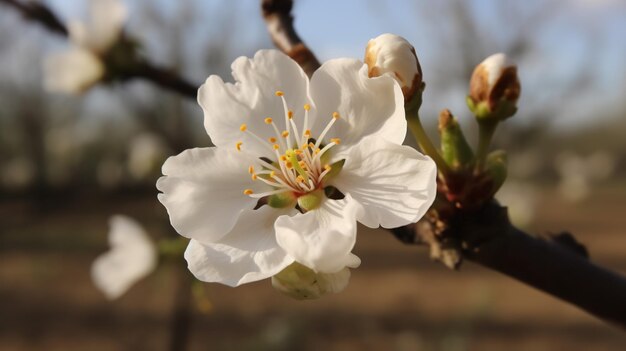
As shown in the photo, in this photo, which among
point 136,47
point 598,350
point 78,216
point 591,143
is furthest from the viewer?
point 591,143

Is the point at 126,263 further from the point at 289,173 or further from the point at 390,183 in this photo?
the point at 390,183

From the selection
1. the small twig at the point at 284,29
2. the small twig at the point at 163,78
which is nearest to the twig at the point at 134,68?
the small twig at the point at 163,78

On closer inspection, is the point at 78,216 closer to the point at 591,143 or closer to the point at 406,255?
the point at 406,255

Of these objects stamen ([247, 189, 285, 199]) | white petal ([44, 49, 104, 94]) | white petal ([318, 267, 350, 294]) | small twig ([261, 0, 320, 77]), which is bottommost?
white petal ([44, 49, 104, 94])

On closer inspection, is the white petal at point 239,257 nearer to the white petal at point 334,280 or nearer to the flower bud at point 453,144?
the white petal at point 334,280

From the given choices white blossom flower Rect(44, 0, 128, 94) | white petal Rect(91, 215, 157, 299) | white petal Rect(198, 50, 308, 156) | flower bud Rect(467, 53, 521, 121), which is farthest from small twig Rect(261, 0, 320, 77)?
white petal Rect(91, 215, 157, 299)

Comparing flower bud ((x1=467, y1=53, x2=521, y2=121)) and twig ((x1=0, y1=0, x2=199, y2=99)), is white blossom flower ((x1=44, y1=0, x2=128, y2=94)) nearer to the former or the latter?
twig ((x1=0, y1=0, x2=199, y2=99))

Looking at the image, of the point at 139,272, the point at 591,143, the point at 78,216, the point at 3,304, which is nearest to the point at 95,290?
the point at 3,304
